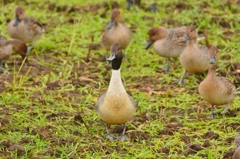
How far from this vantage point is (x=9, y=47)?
33.1 ft

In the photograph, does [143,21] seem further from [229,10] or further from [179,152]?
[179,152]

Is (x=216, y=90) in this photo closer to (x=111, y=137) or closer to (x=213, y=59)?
(x=213, y=59)

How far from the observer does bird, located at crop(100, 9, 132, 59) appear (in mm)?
10555

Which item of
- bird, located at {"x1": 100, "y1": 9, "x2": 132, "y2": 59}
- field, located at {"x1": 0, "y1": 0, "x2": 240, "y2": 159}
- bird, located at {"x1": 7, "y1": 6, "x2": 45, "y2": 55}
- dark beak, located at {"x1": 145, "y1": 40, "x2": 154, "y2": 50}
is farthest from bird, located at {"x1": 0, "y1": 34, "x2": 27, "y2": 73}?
dark beak, located at {"x1": 145, "y1": 40, "x2": 154, "y2": 50}

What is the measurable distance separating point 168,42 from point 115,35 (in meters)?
0.94

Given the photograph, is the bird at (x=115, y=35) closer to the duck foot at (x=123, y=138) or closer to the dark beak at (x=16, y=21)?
the dark beak at (x=16, y=21)

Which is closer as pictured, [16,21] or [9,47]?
[9,47]

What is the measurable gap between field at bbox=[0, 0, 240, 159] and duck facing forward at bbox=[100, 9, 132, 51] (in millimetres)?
285

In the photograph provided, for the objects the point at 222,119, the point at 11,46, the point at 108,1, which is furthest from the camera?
the point at 108,1

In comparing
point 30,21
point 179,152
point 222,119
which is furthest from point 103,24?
point 179,152

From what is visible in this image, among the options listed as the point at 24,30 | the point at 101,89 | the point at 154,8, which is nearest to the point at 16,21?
the point at 24,30

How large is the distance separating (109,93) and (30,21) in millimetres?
4474

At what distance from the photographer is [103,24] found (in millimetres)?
12305

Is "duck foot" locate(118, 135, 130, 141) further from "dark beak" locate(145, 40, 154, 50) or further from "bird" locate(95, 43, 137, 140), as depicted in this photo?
"dark beak" locate(145, 40, 154, 50)
